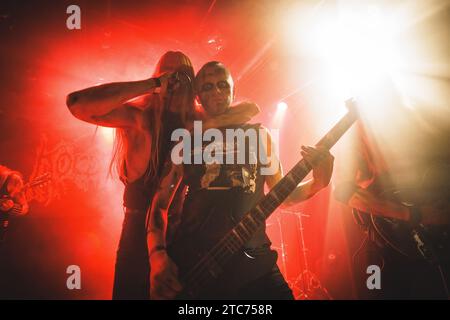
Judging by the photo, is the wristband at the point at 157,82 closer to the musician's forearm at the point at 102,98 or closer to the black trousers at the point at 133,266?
the musician's forearm at the point at 102,98

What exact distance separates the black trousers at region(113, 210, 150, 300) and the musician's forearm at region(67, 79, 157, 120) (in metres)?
0.97

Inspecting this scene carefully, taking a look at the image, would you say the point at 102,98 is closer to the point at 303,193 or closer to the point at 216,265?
the point at 216,265

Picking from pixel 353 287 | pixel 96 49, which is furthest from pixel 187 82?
pixel 353 287

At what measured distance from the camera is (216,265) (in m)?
1.70

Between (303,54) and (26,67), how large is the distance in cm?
623

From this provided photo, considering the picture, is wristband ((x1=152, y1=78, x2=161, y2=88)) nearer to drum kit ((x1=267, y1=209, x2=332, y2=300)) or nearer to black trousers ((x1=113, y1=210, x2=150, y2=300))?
black trousers ((x1=113, y1=210, x2=150, y2=300))

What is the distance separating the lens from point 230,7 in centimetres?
466

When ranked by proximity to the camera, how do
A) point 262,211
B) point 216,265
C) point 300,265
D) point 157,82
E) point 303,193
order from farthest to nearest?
point 300,265 < point 303,193 < point 157,82 < point 262,211 < point 216,265

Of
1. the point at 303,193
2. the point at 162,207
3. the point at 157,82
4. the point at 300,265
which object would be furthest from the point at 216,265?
the point at 300,265

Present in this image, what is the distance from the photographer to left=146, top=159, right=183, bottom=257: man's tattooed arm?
1.85m

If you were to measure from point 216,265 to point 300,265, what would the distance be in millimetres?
5573

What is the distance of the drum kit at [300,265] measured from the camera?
5.98 metres

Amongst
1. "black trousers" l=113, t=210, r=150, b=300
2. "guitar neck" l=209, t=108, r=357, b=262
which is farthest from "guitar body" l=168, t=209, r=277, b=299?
"black trousers" l=113, t=210, r=150, b=300
